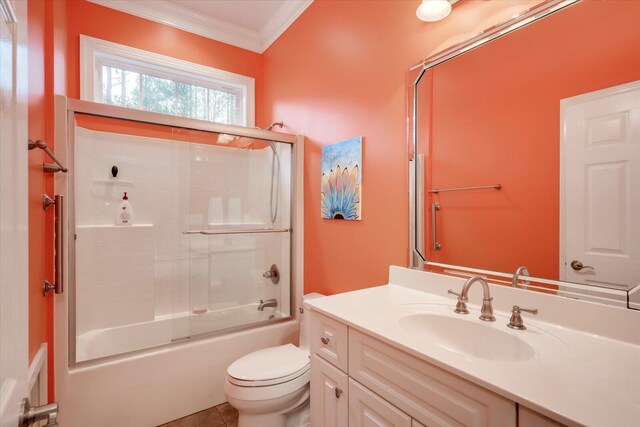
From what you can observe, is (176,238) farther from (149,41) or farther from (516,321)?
(516,321)

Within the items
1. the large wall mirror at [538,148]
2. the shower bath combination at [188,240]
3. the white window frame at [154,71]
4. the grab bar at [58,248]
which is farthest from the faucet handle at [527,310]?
the white window frame at [154,71]

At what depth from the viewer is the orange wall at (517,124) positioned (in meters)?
0.98


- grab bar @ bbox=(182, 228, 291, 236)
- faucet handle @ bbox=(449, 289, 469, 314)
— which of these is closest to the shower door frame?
grab bar @ bbox=(182, 228, 291, 236)

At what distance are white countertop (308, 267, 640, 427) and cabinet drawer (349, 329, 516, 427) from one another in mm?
35

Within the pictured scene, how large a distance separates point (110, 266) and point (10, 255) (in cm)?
211

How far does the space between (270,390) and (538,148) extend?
1.59 metres

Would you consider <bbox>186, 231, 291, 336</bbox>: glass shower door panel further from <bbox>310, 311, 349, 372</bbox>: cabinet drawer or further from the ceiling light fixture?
the ceiling light fixture

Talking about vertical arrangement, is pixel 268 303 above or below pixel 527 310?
below

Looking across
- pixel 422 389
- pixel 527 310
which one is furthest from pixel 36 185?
pixel 527 310

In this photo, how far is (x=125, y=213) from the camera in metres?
2.40

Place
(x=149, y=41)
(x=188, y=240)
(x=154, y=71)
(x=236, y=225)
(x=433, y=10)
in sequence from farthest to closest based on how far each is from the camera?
(x=154, y=71) < (x=149, y=41) < (x=236, y=225) < (x=188, y=240) < (x=433, y=10)

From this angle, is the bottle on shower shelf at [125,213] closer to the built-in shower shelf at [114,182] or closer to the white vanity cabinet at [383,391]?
the built-in shower shelf at [114,182]

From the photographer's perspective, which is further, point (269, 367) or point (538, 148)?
point (269, 367)

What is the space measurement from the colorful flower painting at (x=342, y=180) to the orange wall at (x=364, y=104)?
5 cm
